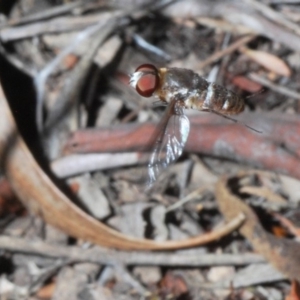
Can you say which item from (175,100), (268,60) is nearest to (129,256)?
(175,100)

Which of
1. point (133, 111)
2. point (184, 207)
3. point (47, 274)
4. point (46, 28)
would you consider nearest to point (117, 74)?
point (133, 111)

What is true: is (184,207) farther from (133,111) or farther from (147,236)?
(133,111)

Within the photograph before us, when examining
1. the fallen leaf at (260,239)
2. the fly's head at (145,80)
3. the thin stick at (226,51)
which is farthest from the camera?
the thin stick at (226,51)

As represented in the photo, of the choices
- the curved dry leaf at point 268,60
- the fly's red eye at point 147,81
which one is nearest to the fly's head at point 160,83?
the fly's red eye at point 147,81

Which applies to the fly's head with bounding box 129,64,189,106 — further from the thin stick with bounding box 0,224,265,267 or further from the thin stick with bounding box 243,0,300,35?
the thin stick with bounding box 243,0,300,35

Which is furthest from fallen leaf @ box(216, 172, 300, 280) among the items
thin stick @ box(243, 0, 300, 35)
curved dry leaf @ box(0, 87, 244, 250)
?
thin stick @ box(243, 0, 300, 35)

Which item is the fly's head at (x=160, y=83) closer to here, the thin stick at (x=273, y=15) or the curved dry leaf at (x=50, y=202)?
the curved dry leaf at (x=50, y=202)
